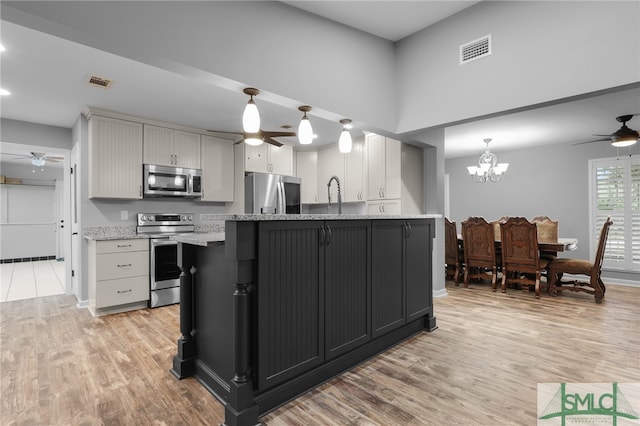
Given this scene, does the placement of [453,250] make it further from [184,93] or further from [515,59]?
[184,93]

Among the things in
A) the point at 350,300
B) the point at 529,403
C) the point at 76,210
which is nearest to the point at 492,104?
the point at 350,300

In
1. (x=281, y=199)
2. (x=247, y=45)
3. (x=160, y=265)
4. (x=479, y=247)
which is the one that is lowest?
(x=160, y=265)

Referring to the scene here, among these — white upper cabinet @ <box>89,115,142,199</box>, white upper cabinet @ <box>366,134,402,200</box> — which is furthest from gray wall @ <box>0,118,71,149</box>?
white upper cabinet @ <box>366,134,402,200</box>

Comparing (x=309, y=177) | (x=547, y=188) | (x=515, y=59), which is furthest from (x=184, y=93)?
(x=547, y=188)

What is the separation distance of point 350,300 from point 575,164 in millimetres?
5849

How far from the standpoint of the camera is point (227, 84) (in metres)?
2.20

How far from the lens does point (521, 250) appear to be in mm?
4453

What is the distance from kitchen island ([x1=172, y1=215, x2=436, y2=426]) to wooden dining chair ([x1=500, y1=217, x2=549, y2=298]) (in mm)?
2706

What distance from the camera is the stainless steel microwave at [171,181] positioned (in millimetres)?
4199

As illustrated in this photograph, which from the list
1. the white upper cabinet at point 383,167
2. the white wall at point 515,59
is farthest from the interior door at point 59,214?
the white wall at point 515,59

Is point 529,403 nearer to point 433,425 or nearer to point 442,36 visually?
point 433,425

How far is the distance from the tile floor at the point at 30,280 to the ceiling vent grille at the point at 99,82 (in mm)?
3361

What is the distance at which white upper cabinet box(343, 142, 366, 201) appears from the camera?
5031 millimetres

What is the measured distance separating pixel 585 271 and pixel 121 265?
581 cm
